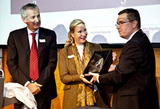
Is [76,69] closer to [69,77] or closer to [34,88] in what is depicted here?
[69,77]

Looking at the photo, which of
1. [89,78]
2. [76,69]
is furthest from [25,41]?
[89,78]

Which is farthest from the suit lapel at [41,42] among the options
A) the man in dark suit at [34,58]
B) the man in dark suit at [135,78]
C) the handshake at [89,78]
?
the man in dark suit at [135,78]

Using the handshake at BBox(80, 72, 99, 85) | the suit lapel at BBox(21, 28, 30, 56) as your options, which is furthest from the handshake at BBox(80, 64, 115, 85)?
the suit lapel at BBox(21, 28, 30, 56)

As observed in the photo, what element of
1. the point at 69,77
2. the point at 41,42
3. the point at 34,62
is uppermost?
the point at 41,42

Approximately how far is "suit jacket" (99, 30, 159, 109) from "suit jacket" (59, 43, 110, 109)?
69 centimetres

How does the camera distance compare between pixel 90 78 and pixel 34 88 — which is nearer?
pixel 90 78

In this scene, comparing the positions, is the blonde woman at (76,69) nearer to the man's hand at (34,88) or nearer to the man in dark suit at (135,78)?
the man's hand at (34,88)

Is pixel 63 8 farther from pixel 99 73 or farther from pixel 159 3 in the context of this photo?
pixel 99 73

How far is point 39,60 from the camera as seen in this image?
3.02 meters

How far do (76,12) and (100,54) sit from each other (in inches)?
54.3

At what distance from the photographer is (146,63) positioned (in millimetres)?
2111

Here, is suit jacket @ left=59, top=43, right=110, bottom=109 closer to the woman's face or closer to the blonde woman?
the blonde woman

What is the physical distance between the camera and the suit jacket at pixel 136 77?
208 cm

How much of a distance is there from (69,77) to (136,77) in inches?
36.3
